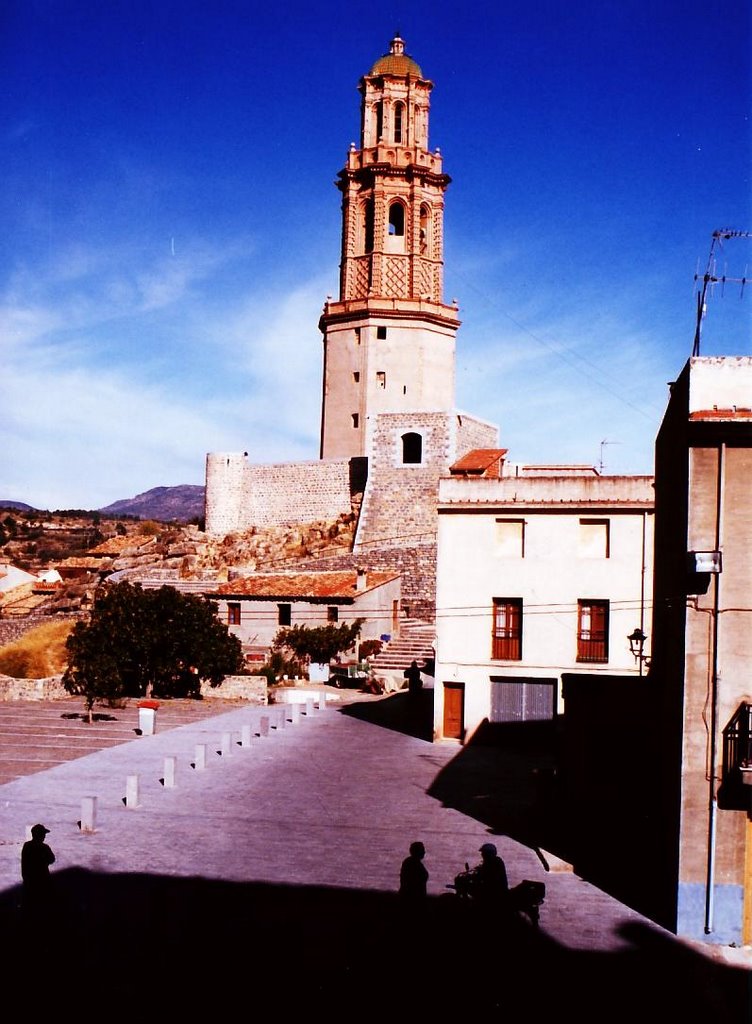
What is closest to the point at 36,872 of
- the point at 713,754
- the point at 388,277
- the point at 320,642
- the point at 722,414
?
the point at 713,754

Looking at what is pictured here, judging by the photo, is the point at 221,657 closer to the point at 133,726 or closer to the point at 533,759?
the point at 133,726

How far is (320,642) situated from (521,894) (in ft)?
87.7

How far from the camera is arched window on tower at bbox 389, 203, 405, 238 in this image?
203 feet

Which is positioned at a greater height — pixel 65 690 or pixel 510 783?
pixel 65 690

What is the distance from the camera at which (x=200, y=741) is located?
81.1 feet

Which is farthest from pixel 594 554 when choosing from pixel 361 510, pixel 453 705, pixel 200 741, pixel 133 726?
pixel 361 510

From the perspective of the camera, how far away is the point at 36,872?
10680 millimetres

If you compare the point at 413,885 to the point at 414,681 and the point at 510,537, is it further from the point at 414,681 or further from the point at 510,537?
the point at 414,681

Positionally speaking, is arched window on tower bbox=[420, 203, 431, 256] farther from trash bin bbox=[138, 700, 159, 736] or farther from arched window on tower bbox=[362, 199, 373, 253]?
trash bin bbox=[138, 700, 159, 736]

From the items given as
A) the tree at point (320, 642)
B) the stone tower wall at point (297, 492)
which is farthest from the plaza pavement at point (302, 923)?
the stone tower wall at point (297, 492)

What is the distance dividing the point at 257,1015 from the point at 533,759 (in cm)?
1557

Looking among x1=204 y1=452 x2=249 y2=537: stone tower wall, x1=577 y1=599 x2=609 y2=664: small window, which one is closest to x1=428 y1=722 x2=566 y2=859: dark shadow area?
x1=577 y1=599 x2=609 y2=664: small window

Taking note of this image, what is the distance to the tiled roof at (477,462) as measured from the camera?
32156mm

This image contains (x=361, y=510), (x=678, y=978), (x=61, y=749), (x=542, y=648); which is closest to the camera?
(x=678, y=978)
